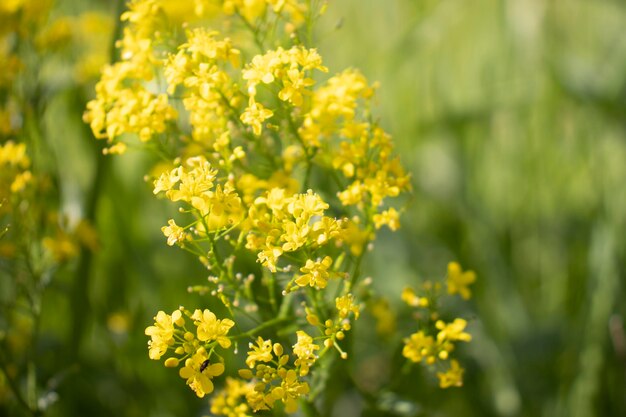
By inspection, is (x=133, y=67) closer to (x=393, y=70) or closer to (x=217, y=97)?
(x=217, y=97)

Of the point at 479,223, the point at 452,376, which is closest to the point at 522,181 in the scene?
the point at 479,223

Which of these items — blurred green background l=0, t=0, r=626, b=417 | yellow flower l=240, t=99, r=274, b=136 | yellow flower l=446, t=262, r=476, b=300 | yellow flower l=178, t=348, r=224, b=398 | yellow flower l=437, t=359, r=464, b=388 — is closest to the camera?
yellow flower l=178, t=348, r=224, b=398

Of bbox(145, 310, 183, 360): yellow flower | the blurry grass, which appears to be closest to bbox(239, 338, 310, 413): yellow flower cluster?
bbox(145, 310, 183, 360): yellow flower

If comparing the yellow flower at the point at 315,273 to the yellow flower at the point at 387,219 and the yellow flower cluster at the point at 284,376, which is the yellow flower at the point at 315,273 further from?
the yellow flower at the point at 387,219

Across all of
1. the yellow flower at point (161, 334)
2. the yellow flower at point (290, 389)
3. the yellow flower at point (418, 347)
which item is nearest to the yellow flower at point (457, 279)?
the yellow flower at point (418, 347)

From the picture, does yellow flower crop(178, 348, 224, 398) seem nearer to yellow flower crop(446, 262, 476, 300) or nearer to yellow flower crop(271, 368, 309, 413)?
yellow flower crop(271, 368, 309, 413)

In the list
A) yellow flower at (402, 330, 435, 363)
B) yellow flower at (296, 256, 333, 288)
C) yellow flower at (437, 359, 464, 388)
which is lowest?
yellow flower at (437, 359, 464, 388)

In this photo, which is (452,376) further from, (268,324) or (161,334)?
(161,334)
